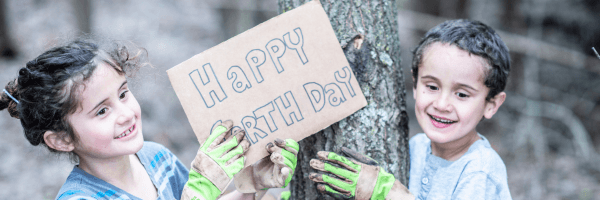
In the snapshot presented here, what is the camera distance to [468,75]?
3.96 ft

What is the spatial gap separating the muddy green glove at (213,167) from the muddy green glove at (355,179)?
28cm

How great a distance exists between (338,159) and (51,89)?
89 cm

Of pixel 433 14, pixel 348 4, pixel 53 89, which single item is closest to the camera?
pixel 53 89

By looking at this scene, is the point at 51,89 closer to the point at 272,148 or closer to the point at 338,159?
the point at 272,148

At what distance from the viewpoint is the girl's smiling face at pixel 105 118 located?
1.06 meters

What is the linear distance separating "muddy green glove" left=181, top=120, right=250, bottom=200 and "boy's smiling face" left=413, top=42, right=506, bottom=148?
2.22 feet

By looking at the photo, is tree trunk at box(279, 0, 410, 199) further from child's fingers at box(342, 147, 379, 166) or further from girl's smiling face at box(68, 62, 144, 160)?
girl's smiling face at box(68, 62, 144, 160)

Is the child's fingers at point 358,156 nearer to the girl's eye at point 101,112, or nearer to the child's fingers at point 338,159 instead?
the child's fingers at point 338,159

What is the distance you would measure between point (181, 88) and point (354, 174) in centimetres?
63

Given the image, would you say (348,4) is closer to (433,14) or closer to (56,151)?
(56,151)

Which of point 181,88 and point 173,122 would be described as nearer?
point 181,88

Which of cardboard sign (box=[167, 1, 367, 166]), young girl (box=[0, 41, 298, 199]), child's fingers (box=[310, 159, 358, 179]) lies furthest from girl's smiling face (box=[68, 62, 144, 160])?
child's fingers (box=[310, 159, 358, 179])

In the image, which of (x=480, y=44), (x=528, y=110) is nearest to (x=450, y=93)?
(x=480, y=44)

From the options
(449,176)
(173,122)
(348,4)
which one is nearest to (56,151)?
(348,4)
